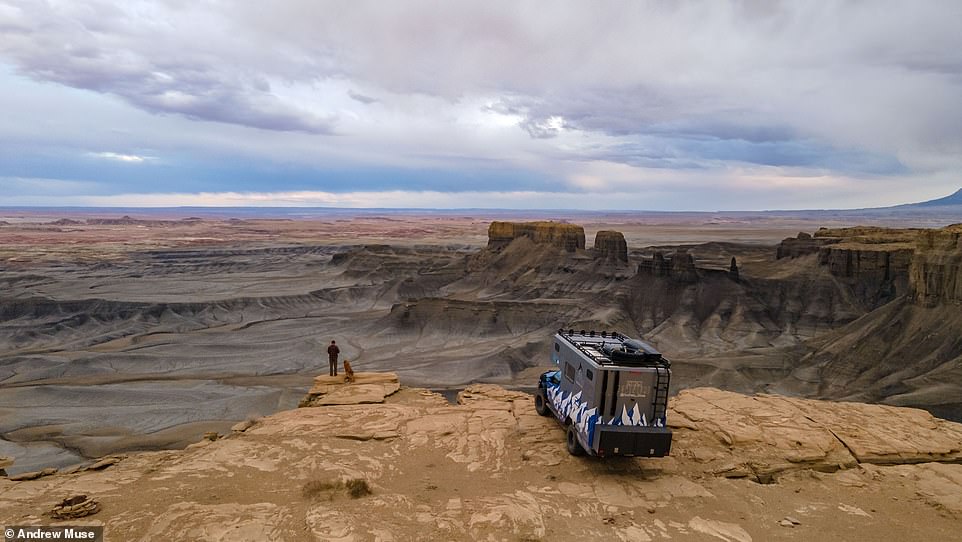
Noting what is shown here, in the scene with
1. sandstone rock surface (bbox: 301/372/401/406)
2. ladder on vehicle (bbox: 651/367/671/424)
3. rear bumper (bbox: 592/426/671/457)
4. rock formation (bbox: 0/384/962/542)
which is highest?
ladder on vehicle (bbox: 651/367/671/424)

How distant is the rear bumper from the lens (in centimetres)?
1182

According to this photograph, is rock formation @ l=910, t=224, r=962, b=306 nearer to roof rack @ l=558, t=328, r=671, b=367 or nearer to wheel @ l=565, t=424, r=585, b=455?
roof rack @ l=558, t=328, r=671, b=367

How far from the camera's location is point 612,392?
12016mm

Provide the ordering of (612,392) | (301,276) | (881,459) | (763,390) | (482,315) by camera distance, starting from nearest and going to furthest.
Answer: (612,392) < (881,459) < (763,390) < (482,315) < (301,276)

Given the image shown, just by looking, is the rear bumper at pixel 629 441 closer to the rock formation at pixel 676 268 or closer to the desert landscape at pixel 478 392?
the desert landscape at pixel 478 392

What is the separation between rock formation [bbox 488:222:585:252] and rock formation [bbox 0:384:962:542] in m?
72.9

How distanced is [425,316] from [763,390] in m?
35.9

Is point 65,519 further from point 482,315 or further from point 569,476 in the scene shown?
point 482,315

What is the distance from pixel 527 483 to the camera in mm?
12242

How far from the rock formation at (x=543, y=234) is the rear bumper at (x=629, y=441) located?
3016 inches

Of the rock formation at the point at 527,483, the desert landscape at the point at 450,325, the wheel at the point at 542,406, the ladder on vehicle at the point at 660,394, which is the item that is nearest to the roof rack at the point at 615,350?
the ladder on vehicle at the point at 660,394

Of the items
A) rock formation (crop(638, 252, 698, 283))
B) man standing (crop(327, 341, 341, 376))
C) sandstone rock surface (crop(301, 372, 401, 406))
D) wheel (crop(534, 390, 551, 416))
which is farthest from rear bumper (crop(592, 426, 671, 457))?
rock formation (crop(638, 252, 698, 283))

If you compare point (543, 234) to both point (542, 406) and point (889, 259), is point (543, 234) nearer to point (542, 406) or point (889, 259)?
point (889, 259)

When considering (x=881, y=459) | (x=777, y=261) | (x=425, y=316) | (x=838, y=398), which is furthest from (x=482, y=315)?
(x=881, y=459)
